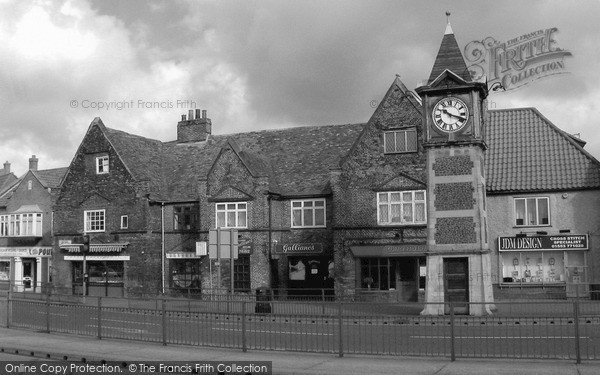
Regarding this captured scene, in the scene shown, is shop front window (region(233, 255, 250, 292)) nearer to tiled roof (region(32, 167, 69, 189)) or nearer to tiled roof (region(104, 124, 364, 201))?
tiled roof (region(104, 124, 364, 201))

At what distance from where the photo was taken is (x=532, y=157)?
36.3 metres

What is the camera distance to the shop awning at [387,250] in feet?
116

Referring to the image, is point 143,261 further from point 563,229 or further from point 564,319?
point 564,319

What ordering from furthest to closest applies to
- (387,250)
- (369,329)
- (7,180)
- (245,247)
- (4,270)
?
1. (7,180)
2. (4,270)
3. (245,247)
4. (387,250)
5. (369,329)

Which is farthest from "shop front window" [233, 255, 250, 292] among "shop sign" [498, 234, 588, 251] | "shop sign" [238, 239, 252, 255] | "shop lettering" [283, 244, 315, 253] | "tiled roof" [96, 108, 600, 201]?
"shop sign" [498, 234, 588, 251]

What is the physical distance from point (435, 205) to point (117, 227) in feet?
73.2

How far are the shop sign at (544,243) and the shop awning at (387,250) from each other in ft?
13.2

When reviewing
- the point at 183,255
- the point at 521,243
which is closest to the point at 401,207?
the point at 521,243

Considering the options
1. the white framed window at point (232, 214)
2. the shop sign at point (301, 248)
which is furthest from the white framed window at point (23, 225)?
the shop sign at point (301, 248)

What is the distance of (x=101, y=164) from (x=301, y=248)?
14555 mm

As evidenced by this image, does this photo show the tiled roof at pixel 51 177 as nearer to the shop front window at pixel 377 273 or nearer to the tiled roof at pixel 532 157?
the shop front window at pixel 377 273

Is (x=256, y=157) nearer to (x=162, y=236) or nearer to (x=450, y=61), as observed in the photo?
(x=162, y=236)

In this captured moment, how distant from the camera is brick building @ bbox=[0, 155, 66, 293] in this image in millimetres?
49281

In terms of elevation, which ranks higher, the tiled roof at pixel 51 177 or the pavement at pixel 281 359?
the tiled roof at pixel 51 177
